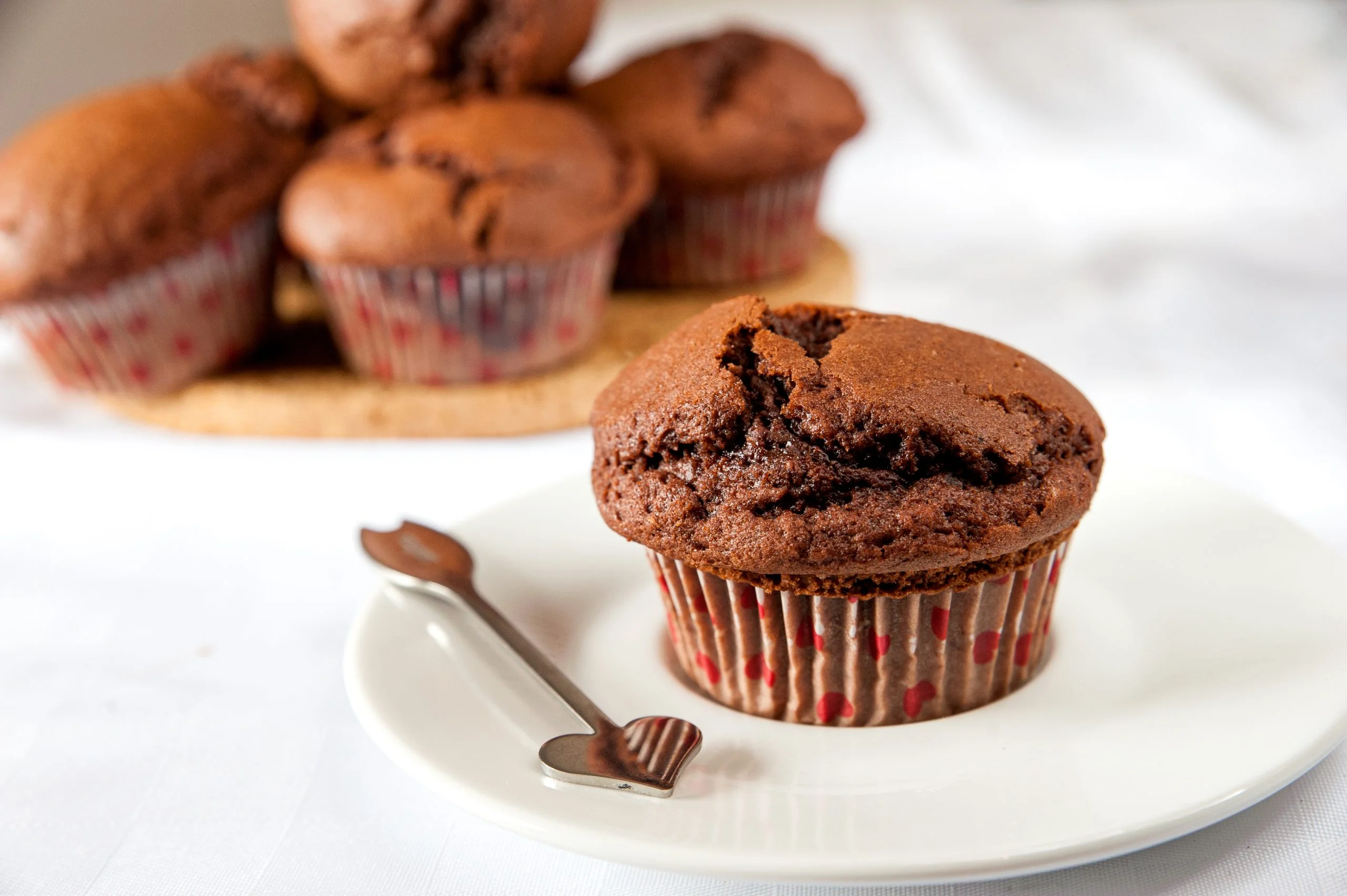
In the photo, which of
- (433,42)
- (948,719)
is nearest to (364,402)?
(433,42)

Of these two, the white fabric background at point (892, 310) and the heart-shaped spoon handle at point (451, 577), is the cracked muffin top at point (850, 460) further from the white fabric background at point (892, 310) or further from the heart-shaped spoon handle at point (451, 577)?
the white fabric background at point (892, 310)

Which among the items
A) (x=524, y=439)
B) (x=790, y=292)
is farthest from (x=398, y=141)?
(x=790, y=292)

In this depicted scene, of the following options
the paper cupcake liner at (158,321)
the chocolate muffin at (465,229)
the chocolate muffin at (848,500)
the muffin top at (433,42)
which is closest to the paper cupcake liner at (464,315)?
the chocolate muffin at (465,229)

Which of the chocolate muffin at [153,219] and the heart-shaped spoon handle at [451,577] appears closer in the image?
the heart-shaped spoon handle at [451,577]

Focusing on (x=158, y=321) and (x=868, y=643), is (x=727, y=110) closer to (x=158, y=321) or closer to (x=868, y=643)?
(x=158, y=321)

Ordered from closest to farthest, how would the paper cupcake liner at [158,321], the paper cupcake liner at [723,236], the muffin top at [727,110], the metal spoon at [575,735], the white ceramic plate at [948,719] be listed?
the white ceramic plate at [948,719]
the metal spoon at [575,735]
the paper cupcake liner at [158,321]
the muffin top at [727,110]
the paper cupcake liner at [723,236]

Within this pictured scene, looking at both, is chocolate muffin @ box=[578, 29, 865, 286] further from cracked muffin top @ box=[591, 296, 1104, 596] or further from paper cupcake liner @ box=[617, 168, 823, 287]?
cracked muffin top @ box=[591, 296, 1104, 596]
